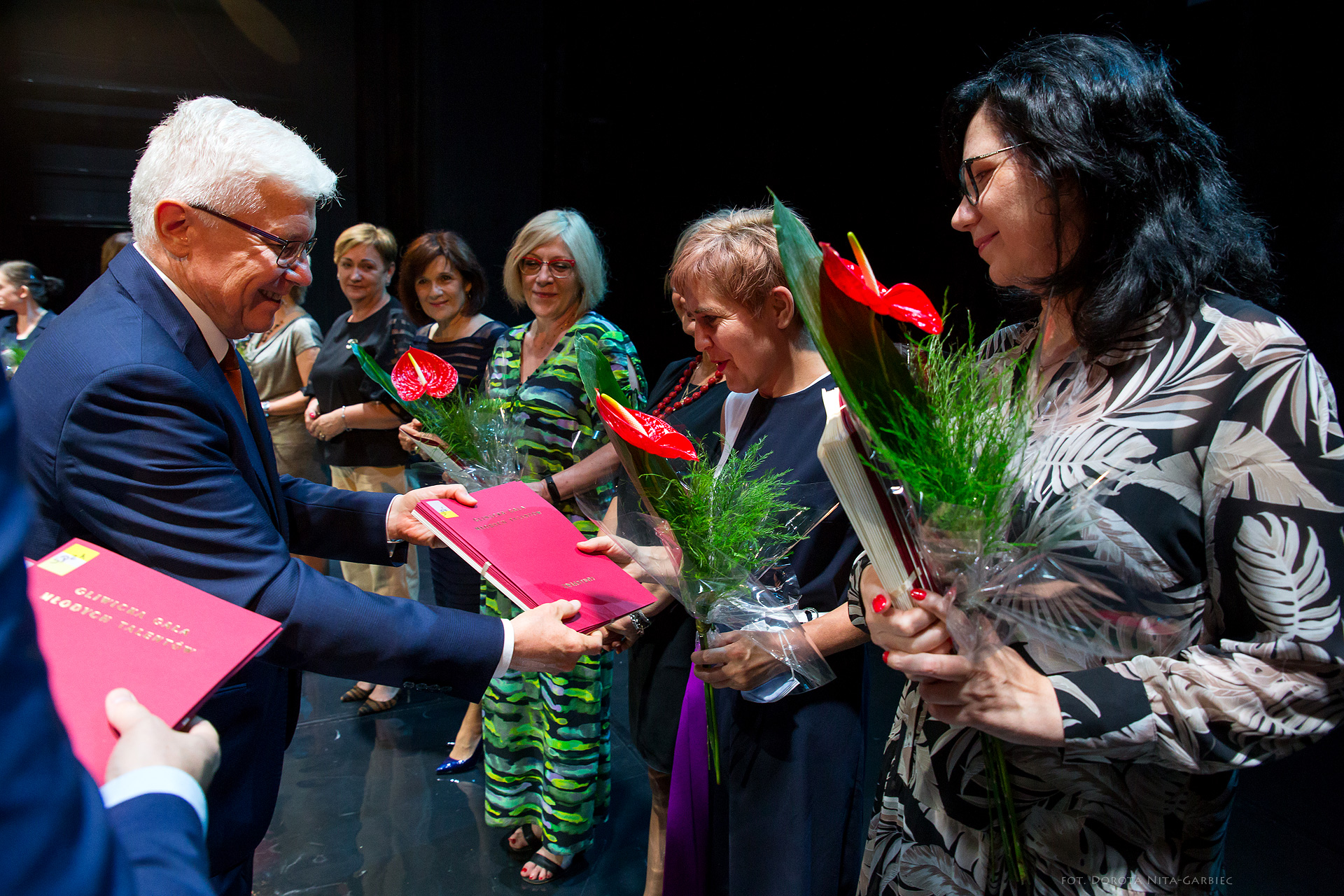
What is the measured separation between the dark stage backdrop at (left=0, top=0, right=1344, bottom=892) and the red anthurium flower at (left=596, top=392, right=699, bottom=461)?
187cm

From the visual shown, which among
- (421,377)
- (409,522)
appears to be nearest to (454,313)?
(421,377)

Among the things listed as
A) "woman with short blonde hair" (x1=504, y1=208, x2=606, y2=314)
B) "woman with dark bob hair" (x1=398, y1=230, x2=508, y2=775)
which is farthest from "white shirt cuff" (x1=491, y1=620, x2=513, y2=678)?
"woman with dark bob hair" (x1=398, y1=230, x2=508, y2=775)

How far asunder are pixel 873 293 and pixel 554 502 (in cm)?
174

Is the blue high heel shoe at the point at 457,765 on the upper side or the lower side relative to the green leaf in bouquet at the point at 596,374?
lower

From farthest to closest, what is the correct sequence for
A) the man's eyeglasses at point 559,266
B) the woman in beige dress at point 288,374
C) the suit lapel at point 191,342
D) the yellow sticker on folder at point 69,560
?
1. the woman in beige dress at point 288,374
2. the man's eyeglasses at point 559,266
3. the suit lapel at point 191,342
4. the yellow sticker on folder at point 69,560

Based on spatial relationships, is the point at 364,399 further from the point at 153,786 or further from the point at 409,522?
the point at 153,786

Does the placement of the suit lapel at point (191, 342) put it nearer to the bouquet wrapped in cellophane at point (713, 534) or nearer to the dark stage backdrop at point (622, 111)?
the bouquet wrapped in cellophane at point (713, 534)

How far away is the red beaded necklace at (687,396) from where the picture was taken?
2.10m

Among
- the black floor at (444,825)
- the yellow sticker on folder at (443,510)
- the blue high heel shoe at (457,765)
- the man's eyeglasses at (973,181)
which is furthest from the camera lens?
the blue high heel shoe at (457,765)

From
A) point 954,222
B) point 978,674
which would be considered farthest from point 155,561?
point 954,222

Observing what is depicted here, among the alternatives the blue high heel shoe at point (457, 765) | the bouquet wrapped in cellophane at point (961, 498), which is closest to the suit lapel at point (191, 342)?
the bouquet wrapped in cellophane at point (961, 498)

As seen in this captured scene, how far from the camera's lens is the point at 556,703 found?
2385 mm

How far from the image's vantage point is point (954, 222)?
1.17 metres

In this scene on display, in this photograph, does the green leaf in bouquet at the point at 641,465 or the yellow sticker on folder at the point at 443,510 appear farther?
the yellow sticker on folder at the point at 443,510
